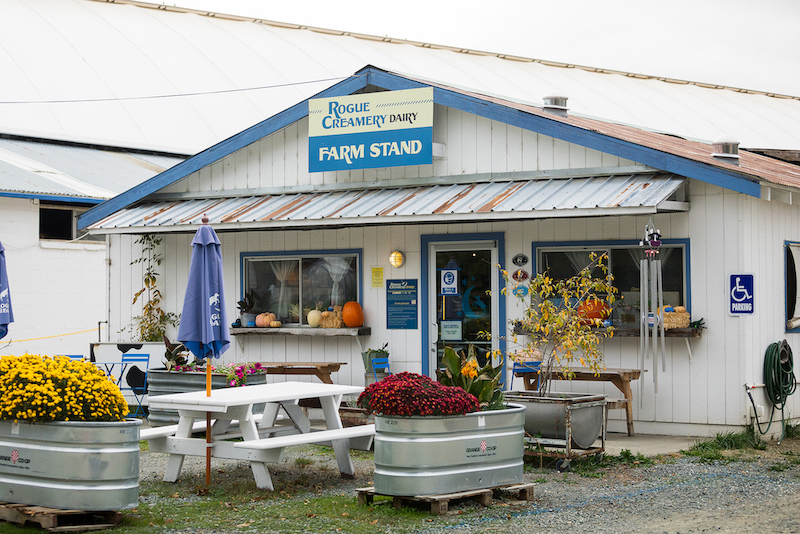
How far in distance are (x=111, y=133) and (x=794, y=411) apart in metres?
17.7

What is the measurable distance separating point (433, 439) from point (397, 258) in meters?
5.51

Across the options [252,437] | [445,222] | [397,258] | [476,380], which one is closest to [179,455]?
[252,437]

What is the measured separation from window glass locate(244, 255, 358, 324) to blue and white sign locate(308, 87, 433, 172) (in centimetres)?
135

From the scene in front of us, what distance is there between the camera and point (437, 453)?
7191mm

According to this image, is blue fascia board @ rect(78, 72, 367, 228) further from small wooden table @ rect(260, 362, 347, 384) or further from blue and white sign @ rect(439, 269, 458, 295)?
small wooden table @ rect(260, 362, 347, 384)

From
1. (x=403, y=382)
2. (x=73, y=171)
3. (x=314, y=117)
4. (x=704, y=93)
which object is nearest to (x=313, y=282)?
(x=314, y=117)

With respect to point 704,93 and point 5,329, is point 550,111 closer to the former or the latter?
point 5,329

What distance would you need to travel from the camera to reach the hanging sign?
12500mm

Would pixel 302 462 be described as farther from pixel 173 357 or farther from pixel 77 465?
pixel 77 465

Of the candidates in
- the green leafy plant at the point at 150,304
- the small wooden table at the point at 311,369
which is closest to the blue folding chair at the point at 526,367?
the small wooden table at the point at 311,369

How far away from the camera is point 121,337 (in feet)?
47.9

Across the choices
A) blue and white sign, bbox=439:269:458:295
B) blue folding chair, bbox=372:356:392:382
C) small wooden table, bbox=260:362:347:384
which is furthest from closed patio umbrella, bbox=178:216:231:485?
blue and white sign, bbox=439:269:458:295

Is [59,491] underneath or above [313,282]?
underneath

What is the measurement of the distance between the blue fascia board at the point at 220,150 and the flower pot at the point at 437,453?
250 inches
